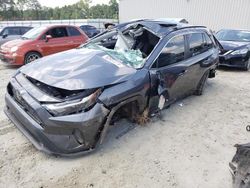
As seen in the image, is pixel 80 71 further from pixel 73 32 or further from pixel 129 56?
pixel 73 32

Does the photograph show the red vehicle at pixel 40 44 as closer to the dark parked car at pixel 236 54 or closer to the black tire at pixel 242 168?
the dark parked car at pixel 236 54

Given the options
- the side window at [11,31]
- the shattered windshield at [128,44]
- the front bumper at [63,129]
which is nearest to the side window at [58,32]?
the side window at [11,31]

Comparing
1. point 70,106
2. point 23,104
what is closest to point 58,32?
point 23,104

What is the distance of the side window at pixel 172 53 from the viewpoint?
4.25 m

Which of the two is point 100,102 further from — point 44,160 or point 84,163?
point 44,160

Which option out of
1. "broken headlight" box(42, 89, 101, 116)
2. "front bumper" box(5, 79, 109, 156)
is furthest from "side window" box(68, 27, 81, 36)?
"broken headlight" box(42, 89, 101, 116)

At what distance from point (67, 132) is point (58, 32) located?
7.48 metres

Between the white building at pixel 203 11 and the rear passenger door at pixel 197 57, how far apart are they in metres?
16.6

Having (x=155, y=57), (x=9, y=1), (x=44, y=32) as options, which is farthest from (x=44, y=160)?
(x=9, y=1)

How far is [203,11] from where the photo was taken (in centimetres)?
2270

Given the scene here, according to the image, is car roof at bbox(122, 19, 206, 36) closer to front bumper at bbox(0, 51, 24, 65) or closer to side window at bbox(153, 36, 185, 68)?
side window at bbox(153, 36, 185, 68)

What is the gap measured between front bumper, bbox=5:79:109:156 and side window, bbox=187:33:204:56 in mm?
2779

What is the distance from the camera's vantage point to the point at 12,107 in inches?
139

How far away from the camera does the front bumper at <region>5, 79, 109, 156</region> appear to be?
2977 mm
